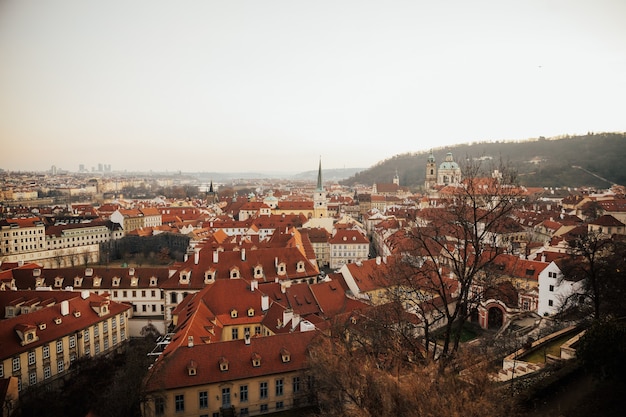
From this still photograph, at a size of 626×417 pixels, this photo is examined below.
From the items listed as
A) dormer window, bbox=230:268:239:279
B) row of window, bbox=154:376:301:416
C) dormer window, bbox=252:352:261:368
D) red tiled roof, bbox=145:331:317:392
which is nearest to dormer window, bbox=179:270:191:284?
dormer window, bbox=230:268:239:279

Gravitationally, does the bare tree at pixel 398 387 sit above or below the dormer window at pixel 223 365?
above

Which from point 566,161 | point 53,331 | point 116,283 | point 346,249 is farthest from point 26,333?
point 566,161

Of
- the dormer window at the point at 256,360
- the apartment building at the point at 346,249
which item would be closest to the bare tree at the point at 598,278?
the dormer window at the point at 256,360

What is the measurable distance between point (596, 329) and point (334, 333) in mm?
9989

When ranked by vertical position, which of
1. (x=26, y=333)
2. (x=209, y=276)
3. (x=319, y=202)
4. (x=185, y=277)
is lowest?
(x=26, y=333)

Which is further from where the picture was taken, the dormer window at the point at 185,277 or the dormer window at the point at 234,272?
the dormer window at the point at 234,272

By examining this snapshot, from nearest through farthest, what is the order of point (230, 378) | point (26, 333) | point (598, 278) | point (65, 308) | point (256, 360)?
point (230, 378) < point (256, 360) < point (598, 278) < point (26, 333) < point (65, 308)

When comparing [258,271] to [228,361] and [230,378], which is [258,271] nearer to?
[228,361]

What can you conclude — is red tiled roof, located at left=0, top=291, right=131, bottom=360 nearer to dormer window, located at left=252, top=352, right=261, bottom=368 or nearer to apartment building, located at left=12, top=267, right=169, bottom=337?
apartment building, located at left=12, top=267, right=169, bottom=337

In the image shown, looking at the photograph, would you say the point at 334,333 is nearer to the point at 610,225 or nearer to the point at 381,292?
the point at 381,292

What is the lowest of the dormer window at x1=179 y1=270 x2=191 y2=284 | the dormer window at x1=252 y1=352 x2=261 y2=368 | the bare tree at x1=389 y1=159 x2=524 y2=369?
the dormer window at x1=252 y1=352 x2=261 y2=368

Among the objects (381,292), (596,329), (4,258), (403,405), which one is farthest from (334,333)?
(4,258)

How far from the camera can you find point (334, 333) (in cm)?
1908

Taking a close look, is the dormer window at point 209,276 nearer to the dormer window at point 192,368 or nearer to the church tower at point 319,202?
the dormer window at point 192,368
